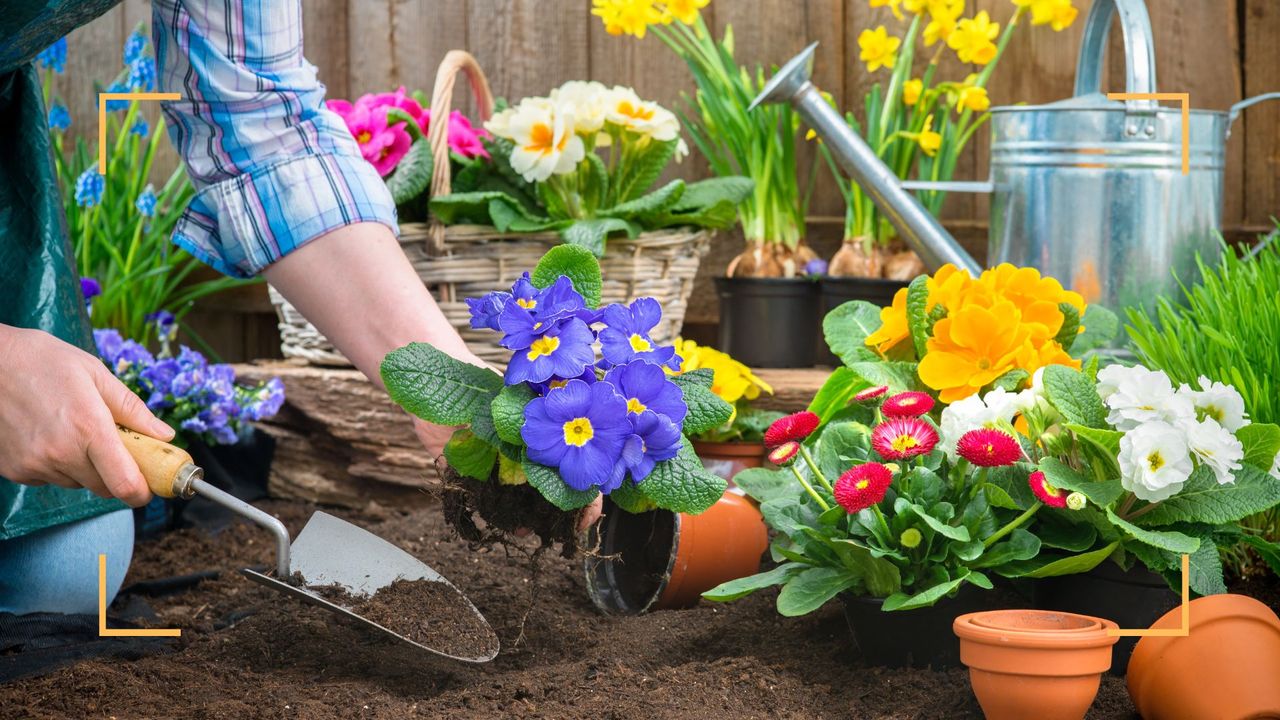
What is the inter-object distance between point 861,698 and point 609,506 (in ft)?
1.40

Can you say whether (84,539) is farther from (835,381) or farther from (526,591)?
(835,381)

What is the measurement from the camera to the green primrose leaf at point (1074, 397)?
1093mm

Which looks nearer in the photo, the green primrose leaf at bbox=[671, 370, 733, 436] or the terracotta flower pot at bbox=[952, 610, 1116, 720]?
the terracotta flower pot at bbox=[952, 610, 1116, 720]

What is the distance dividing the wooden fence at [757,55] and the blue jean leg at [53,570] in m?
1.25

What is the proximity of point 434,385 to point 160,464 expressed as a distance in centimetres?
25

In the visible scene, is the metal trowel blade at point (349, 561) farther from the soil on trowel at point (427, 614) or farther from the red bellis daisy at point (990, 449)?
the red bellis daisy at point (990, 449)

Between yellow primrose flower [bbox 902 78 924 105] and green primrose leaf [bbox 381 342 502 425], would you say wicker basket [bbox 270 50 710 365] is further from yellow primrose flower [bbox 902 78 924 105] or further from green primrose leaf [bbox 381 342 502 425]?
green primrose leaf [bbox 381 342 502 425]

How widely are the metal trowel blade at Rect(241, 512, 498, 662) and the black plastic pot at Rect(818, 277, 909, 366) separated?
1.04 metres

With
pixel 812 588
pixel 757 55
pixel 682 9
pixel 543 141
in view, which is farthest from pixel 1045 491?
pixel 757 55

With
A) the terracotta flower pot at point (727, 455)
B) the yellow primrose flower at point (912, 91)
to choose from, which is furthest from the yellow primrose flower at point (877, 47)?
the terracotta flower pot at point (727, 455)

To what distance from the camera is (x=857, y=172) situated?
188 cm

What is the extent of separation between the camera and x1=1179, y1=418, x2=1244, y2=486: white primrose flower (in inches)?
40.1

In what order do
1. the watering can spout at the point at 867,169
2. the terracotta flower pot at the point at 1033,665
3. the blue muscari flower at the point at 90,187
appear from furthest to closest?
the blue muscari flower at the point at 90,187 → the watering can spout at the point at 867,169 → the terracotta flower pot at the point at 1033,665

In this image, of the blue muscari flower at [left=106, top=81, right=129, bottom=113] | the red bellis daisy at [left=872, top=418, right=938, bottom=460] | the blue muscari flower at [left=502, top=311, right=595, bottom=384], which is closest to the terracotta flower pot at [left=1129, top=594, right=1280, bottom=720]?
the red bellis daisy at [left=872, top=418, right=938, bottom=460]
